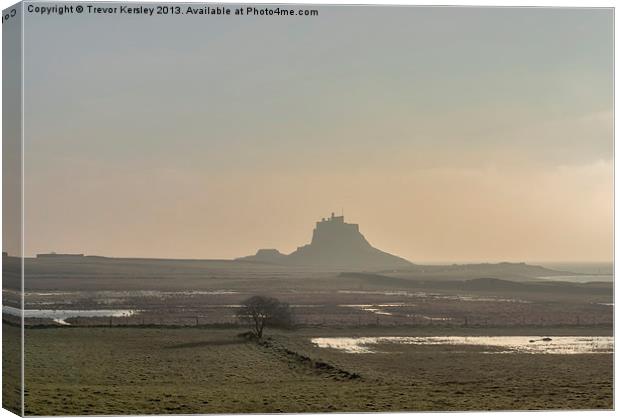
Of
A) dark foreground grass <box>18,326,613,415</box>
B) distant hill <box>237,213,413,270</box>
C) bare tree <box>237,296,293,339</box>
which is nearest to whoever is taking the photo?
dark foreground grass <box>18,326,613,415</box>

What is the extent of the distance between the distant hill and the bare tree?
0.49 metres

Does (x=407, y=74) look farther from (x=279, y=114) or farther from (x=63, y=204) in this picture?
(x=63, y=204)

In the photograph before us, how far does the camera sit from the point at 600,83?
1438 cm

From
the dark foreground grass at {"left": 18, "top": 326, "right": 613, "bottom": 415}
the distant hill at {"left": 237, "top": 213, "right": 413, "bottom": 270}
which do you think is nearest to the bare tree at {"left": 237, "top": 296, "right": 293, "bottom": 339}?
the dark foreground grass at {"left": 18, "top": 326, "right": 613, "bottom": 415}

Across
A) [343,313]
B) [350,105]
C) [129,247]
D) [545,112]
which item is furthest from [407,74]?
[129,247]

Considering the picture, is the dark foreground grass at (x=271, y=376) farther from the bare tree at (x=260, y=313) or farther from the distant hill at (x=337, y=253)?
the distant hill at (x=337, y=253)

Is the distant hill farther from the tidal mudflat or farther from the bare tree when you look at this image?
the tidal mudflat

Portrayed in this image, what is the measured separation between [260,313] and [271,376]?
29.3 inches

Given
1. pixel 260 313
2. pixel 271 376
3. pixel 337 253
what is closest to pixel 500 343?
pixel 337 253

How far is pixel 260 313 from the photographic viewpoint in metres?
14.0

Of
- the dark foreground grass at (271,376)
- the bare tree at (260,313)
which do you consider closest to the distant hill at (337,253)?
the bare tree at (260,313)

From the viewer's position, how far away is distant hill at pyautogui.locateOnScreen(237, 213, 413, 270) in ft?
45.0

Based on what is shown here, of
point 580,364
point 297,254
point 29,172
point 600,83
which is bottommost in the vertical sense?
point 580,364

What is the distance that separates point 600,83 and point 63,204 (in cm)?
647
